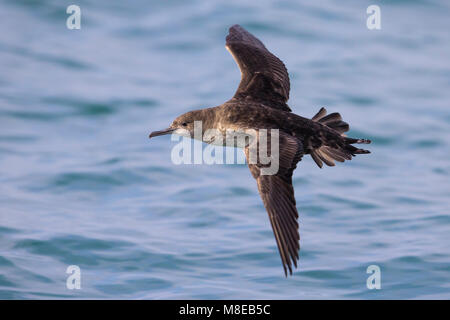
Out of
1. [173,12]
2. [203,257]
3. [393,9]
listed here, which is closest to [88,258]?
[203,257]

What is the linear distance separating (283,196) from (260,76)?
196 centimetres

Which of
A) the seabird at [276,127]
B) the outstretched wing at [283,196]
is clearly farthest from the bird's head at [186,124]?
the outstretched wing at [283,196]

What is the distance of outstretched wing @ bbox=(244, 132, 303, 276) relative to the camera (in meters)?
6.57

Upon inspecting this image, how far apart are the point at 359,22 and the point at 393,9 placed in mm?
780

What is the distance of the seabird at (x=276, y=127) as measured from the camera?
673cm

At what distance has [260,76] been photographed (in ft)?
27.7

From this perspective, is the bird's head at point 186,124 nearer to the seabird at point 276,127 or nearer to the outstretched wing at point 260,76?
the seabird at point 276,127

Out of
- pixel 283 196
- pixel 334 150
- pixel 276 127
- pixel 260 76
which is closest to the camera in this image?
pixel 283 196

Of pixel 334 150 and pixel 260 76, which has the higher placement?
pixel 260 76

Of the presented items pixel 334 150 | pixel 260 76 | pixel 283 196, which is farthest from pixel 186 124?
pixel 283 196

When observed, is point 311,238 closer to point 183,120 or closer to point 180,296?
point 180,296

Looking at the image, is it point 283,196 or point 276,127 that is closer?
point 283,196

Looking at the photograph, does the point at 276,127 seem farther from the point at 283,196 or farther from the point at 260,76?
the point at 260,76

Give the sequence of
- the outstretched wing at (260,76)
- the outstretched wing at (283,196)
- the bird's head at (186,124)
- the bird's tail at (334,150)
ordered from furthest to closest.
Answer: the outstretched wing at (260,76)
the bird's head at (186,124)
the bird's tail at (334,150)
the outstretched wing at (283,196)
